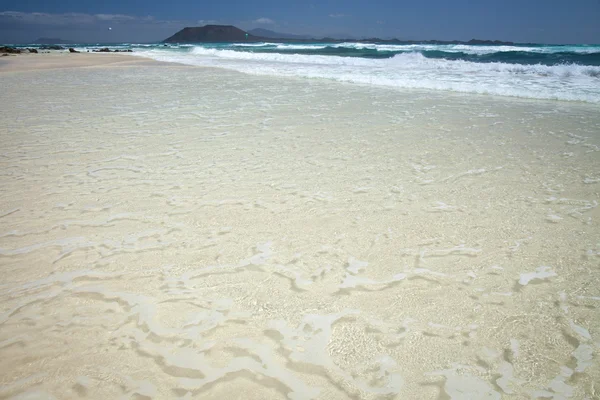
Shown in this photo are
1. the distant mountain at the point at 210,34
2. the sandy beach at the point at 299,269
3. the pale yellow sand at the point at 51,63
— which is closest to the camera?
the sandy beach at the point at 299,269

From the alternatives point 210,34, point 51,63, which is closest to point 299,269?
point 51,63

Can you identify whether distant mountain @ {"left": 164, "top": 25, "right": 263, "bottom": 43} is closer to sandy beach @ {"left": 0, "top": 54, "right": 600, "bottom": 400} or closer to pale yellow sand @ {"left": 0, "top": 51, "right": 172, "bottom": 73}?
pale yellow sand @ {"left": 0, "top": 51, "right": 172, "bottom": 73}

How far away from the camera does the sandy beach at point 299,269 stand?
157 cm

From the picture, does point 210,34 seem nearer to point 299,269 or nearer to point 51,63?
point 51,63

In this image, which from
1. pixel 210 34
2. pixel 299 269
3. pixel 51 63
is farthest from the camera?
pixel 210 34

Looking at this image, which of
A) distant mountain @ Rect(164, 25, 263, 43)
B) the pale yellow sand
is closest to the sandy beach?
the pale yellow sand

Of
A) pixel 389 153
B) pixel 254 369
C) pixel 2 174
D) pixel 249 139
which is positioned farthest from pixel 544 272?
pixel 2 174

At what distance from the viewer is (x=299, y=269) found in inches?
→ 89.3

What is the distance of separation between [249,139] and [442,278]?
11.5ft

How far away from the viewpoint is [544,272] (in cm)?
220

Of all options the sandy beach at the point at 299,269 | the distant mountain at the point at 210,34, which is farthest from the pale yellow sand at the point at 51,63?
the distant mountain at the point at 210,34

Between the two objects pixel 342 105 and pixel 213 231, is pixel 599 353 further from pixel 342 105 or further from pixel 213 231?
pixel 342 105

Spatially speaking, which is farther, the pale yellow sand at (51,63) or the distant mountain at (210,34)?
the distant mountain at (210,34)

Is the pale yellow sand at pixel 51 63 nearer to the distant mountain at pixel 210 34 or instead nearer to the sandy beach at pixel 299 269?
the sandy beach at pixel 299 269
